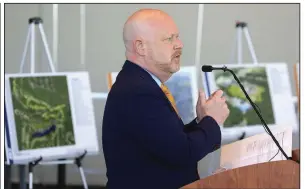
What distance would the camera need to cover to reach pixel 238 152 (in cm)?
151

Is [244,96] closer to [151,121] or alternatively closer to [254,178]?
[151,121]

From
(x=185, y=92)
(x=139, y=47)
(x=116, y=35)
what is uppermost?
(x=116, y=35)

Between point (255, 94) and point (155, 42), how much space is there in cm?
259

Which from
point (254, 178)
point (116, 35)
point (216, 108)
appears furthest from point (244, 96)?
point (254, 178)

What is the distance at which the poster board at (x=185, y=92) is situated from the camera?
3.83 m

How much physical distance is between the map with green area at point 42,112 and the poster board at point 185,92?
29.9 inches

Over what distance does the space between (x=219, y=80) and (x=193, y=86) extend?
7.9 inches

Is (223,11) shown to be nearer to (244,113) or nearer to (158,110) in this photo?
(244,113)

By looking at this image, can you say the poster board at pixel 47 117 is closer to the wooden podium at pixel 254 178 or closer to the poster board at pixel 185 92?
the poster board at pixel 185 92

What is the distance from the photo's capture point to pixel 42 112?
3609mm

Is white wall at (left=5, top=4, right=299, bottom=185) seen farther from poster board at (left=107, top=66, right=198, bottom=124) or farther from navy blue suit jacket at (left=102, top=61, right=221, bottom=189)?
navy blue suit jacket at (left=102, top=61, right=221, bottom=189)

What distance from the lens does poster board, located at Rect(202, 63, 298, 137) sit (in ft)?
12.9

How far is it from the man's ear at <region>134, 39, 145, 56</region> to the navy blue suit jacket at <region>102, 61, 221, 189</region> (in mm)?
43

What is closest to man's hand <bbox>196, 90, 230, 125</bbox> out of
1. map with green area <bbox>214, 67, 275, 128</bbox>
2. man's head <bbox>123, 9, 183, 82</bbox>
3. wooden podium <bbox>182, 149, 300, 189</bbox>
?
man's head <bbox>123, 9, 183, 82</bbox>
